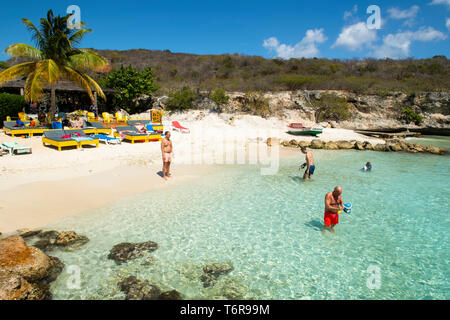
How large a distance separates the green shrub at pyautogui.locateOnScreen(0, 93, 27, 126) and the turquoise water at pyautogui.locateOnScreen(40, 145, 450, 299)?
15.6 metres

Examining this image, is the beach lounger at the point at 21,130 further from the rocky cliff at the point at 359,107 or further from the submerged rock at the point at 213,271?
the rocky cliff at the point at 359,107

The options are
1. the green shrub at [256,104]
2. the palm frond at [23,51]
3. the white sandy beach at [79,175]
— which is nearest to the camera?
the white sandy beach at [79,175]

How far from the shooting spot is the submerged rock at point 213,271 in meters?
4.39

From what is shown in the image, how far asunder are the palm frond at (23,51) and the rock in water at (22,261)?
1304 centimetres

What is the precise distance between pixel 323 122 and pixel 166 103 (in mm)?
16984

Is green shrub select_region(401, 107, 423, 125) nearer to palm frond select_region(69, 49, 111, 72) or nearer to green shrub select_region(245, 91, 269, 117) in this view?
green shrub select_region(245, 91, 269, 117)

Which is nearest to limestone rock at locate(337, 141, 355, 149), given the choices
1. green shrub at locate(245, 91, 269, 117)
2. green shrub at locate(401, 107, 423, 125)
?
green shrub at locate(245, 91, 269, 117)

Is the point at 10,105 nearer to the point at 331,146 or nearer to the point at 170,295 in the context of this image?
the point at 170,295

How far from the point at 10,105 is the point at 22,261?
1834 centimetres

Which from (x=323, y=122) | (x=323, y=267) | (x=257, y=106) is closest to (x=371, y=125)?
(x=323, y=122)

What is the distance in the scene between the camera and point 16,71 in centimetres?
1394

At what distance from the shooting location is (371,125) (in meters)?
31.5

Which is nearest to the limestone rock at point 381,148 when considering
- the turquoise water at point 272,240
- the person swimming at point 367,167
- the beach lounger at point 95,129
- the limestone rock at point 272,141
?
the limestone rock at point 272,141

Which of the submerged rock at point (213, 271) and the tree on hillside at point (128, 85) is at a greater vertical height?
the tree on hillside at point (128, 85)
